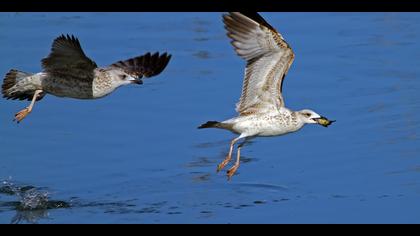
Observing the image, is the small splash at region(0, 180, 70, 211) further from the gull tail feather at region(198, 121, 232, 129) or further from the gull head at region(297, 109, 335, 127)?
the gull head at region(297, 109, 335, 127)

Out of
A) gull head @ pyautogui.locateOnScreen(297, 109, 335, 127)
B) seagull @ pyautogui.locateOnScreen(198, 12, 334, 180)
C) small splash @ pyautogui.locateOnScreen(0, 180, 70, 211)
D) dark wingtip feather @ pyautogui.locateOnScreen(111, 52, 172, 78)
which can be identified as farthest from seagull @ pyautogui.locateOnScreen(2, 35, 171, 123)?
gull head @ pyautogui.locateOnScreen(297, 109, 335, 127)

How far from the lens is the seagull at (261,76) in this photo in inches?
450

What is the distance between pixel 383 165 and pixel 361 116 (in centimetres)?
136

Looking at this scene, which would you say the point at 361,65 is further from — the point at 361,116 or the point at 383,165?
the point at 383,165

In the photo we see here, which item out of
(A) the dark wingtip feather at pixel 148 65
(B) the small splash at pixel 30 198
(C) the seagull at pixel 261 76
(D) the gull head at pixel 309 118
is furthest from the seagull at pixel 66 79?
(D) the gull head at pixel 309 118

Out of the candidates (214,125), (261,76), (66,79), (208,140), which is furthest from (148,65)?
(214,125)

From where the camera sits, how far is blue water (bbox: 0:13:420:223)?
11586mm

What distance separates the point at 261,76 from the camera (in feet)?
38.0

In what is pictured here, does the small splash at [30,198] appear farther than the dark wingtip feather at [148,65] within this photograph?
No

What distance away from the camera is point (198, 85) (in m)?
14.4

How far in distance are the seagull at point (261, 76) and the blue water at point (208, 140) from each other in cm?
70

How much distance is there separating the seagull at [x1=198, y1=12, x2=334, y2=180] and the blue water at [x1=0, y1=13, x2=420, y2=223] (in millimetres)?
698

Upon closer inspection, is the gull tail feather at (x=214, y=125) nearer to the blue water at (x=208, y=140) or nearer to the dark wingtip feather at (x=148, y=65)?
the blue water at (x=208, y=140)
